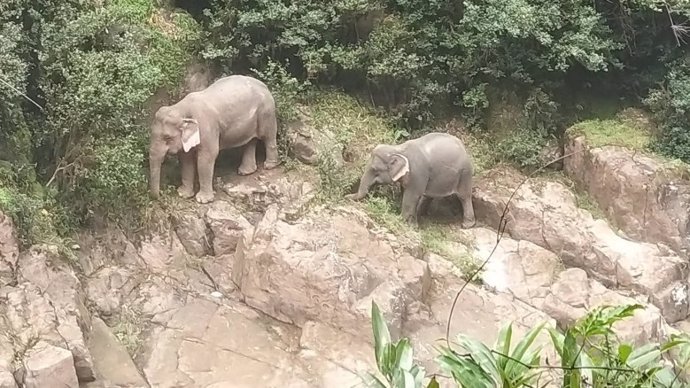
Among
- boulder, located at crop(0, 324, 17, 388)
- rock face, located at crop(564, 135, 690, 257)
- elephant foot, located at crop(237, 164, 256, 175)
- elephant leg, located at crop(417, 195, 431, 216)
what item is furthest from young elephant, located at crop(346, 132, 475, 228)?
boulder, located at crop(0, 324, 17, 388)

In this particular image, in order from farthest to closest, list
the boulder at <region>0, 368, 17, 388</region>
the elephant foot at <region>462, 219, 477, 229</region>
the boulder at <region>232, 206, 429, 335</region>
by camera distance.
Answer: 1. the elephant foot at <region>462, 219, 477, 229</region>
2. the boulder at <region>232, 206, 429, 335</region>
3. the boulder at <region>0, 368, 17, 388</region>

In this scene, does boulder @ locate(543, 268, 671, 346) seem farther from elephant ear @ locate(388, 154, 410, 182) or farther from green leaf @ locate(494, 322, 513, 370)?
green leaf @ locate(494, 322, 513, 370)

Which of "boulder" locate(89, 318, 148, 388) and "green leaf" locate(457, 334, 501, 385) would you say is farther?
"boulder" locate(89, 318, 148, 388)

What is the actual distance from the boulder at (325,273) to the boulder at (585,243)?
1.50 m

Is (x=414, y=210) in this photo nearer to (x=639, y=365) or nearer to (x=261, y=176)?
(x=261, y=176)

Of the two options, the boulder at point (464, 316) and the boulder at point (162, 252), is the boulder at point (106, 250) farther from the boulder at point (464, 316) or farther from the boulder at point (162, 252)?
the boulder at point (464, 316)

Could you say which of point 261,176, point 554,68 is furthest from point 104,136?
point 554,68

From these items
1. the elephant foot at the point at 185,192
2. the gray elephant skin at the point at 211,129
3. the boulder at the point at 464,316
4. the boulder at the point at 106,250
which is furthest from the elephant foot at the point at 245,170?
the boulder at the point at 464,316

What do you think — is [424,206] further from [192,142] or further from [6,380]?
[6,380]

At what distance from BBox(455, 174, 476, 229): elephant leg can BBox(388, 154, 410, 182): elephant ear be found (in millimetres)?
673

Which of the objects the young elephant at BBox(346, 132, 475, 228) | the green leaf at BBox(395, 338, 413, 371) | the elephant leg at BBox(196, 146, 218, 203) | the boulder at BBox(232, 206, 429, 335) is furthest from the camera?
the young elephant at BBox(346, 132, 475, 228)

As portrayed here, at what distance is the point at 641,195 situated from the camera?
8109mm

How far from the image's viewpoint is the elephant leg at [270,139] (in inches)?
315

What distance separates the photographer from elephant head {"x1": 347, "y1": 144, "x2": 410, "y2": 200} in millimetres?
7707
